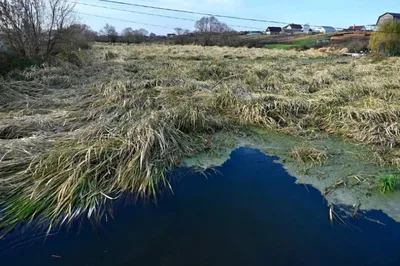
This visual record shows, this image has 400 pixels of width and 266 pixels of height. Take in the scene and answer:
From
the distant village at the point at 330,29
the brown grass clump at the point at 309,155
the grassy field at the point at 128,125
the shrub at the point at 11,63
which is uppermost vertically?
the distant village at the point at 330,29

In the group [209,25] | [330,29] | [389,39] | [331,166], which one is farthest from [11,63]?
[330,29]

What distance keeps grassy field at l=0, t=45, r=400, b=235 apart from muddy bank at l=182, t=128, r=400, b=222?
6.0 inches

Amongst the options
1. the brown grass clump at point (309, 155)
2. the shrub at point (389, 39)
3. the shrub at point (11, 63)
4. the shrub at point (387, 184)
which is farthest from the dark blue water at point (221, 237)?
the shrub at point (389, 39)

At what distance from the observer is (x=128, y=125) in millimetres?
3744

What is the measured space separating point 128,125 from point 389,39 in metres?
17.4

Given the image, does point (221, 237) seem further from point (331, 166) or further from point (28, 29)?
point (28, 29)

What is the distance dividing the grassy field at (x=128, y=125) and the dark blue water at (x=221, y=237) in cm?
28

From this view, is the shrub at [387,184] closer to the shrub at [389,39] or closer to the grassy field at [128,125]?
the grassy field at [128,125]

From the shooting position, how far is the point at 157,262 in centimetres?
182

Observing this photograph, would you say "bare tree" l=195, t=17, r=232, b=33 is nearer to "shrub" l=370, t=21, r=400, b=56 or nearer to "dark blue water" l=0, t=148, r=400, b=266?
"shrub" l=370, t=21, r=400, b=56

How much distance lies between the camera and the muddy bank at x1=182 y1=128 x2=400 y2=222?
2.49 m

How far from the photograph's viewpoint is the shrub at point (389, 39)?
49.9 feet

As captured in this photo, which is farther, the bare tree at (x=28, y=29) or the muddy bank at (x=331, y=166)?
the bare tree at (x=28, y=29)

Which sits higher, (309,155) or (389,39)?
(389,39)
